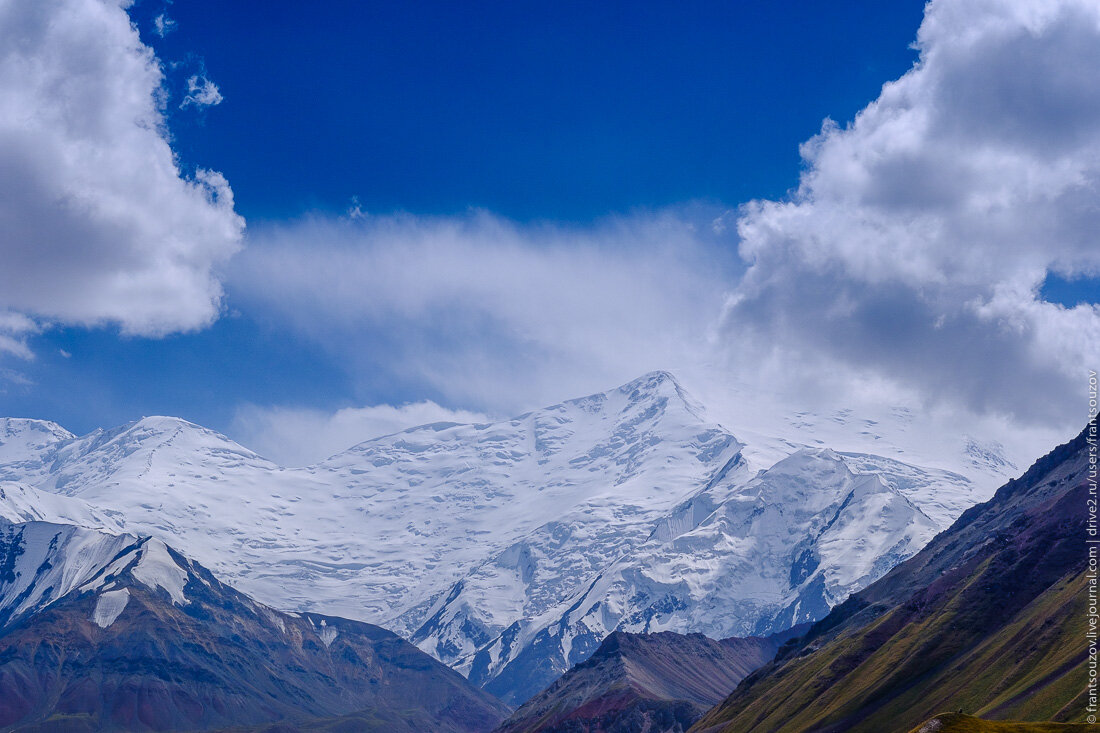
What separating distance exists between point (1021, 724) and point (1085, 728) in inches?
349

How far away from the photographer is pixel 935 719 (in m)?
179

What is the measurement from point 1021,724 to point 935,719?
50.8 feet

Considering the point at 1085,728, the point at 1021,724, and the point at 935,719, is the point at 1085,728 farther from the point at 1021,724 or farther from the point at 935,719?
the point at 935,719

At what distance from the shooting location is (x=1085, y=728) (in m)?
180

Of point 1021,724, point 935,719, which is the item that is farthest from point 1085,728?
point 935,719

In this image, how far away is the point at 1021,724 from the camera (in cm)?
18525

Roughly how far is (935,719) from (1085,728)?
2115 cm
